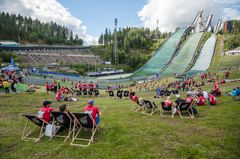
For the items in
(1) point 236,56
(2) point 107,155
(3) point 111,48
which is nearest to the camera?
(2) point 107,155

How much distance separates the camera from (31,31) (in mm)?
124188

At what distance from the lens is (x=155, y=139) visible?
21.8ft

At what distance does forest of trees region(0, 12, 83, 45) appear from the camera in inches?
4200

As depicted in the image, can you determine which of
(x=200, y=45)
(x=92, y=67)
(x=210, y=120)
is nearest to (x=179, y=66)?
(x=200, y=45)

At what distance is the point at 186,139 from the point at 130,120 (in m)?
3.06

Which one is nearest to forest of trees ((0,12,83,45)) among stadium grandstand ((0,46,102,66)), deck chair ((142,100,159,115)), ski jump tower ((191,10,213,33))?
stadium grandstand ((0,46,102,66))

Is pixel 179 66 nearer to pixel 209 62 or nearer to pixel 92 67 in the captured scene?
pixel 209 62

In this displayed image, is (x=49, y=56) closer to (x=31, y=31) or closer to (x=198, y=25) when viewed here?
(x=31, y=31)

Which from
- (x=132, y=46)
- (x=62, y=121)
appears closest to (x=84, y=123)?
(x=62, y=121)

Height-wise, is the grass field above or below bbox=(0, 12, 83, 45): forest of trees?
below

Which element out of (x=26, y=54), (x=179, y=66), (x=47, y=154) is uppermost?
(x=26, y=54)

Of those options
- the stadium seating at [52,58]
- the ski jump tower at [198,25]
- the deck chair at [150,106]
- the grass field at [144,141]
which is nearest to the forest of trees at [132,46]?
the stadium seating at [52,58]

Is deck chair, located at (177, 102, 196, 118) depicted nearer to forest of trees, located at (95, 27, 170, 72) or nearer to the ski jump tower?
forest of trees, located at (95, 27, 170, 72)

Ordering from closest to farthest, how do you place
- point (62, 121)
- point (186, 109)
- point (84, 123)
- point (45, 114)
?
point (84, 123)
point (62, 121)
point (45, 114)
point (186, 109)
